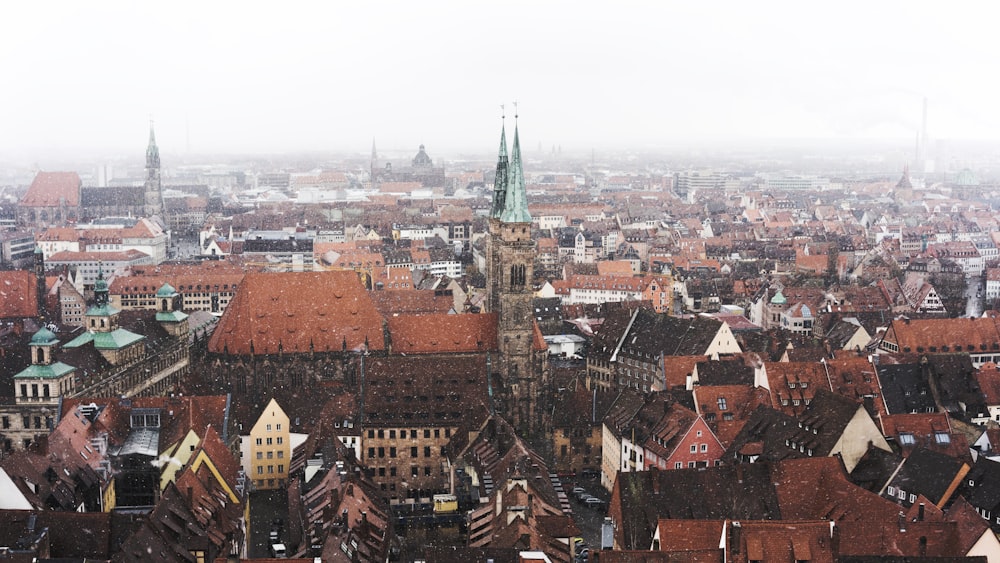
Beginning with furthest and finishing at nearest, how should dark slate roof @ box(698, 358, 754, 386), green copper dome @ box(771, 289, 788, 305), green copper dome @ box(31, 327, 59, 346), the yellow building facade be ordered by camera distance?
green copper dome @ box(771, 289, 788, 305) → dark slate roof @ box(698, 358, 754, 386) → green copper dome @ box(31, 327, 59, 346) → the yellow building facade

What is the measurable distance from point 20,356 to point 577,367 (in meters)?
48.8

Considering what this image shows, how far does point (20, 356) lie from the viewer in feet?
285

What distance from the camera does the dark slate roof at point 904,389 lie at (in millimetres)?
82375

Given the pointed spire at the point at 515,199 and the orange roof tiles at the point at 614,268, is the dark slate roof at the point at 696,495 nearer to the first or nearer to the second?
the pointed spire at the point at 515,199

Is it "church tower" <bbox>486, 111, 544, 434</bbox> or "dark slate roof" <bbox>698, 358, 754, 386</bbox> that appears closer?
"dark slate roof" <bbox>698, 358, 754, 386</bbox>

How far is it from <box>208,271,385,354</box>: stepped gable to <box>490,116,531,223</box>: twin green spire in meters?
13.3

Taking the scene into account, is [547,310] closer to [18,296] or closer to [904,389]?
[904,389]

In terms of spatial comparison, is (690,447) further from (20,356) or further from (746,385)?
(20,356)

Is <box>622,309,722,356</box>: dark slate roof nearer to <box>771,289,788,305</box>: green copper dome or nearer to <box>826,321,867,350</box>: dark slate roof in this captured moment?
<box>826,321,867,350</box>: dark slate roof

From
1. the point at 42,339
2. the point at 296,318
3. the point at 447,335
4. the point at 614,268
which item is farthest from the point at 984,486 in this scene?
the point at 614,268

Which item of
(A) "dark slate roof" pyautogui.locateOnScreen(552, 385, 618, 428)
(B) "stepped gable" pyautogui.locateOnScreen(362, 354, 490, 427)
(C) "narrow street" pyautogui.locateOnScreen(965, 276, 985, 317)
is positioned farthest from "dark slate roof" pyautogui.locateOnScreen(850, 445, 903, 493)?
(C) "narrow street" pyautogui.locateOnScreen(965, 276, 985, 317)

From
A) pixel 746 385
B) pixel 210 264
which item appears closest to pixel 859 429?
pixel 746 385

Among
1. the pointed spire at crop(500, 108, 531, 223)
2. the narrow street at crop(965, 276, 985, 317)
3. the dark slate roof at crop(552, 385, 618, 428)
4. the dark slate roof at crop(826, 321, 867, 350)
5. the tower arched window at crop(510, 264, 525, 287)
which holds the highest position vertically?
the pointed spire at crop(500, 108, 531, 223)

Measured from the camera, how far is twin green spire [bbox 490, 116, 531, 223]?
94375 mm
